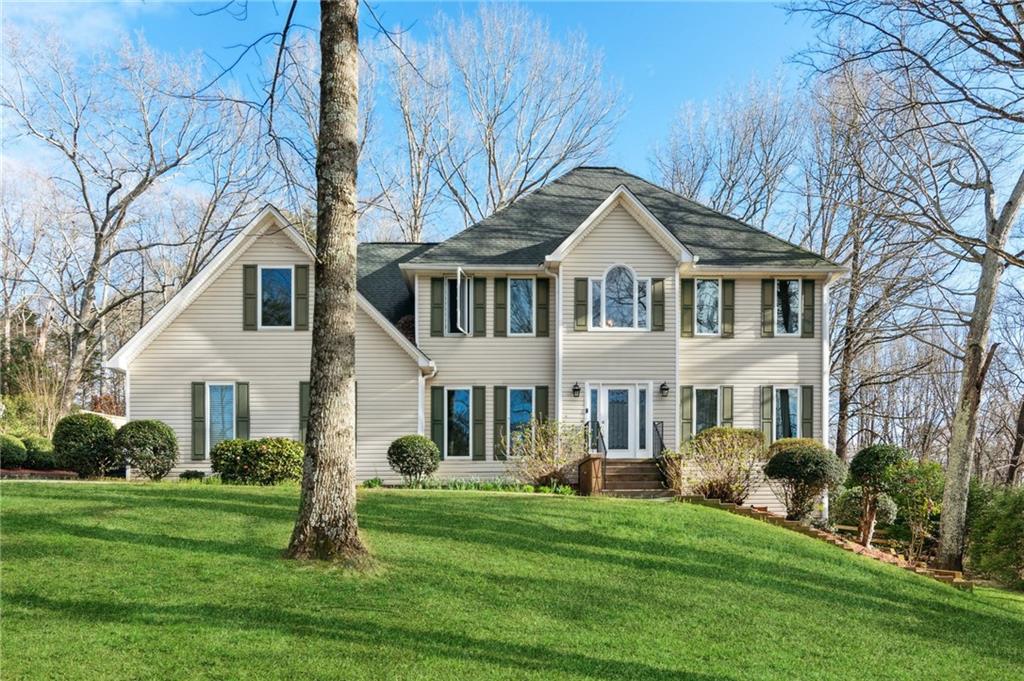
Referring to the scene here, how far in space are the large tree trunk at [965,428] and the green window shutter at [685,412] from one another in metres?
6.00

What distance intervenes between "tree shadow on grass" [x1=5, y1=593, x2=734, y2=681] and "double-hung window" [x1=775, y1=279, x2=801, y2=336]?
48.7ft

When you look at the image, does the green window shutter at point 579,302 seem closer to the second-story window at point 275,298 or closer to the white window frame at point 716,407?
the white window frame at point 716,407

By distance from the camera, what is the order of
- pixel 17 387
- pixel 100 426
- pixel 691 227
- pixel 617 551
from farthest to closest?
pixel 17 387, pixel 691 227, pixel 100 426, pixel 617 551

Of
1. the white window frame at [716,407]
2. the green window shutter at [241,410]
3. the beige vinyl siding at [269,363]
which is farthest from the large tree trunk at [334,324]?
the white window frame at [716,407]

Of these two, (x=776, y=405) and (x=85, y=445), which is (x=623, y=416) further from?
(x=85, y=445)

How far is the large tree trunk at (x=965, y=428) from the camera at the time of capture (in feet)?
48.3

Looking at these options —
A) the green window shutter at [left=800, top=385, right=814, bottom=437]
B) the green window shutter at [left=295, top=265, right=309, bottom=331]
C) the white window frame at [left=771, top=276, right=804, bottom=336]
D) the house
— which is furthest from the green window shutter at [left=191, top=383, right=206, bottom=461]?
the green window shutter at [left=800, top=385, right=814, bottom=437]

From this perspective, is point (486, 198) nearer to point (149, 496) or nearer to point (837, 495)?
point (837, 495)

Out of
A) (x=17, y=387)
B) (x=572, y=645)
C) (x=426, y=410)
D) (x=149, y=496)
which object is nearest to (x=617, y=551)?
(x=572, y=645)

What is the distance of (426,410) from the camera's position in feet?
63.8

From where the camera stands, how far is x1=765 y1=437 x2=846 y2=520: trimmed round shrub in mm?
15836

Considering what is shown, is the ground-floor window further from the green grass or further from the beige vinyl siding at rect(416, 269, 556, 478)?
the green grass

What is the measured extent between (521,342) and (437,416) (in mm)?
2756

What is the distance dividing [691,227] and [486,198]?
14513 mm
